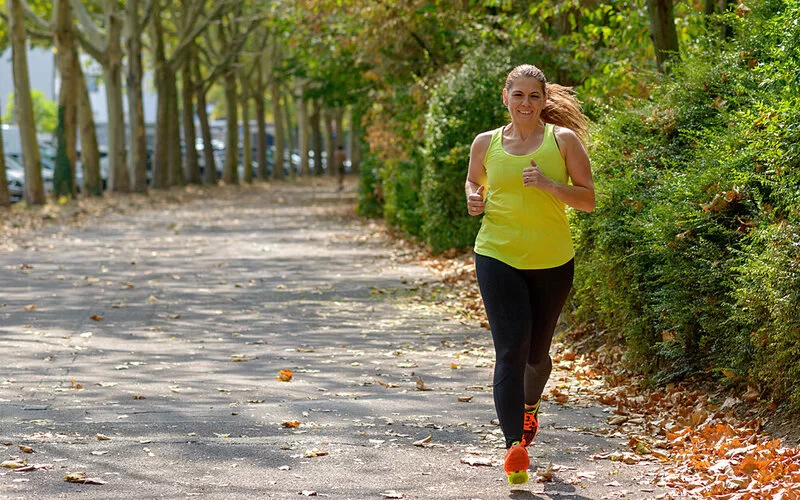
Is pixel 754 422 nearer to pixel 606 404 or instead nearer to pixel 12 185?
pixel 606 404

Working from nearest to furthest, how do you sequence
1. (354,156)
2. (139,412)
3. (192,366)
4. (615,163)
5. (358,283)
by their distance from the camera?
(139,412), (615,163), (192,366), (358,283), (354,156)

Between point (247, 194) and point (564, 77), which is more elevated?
point (564, 77)

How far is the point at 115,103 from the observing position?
35156mm

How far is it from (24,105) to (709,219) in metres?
23.8

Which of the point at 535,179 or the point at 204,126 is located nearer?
the point at 535,179

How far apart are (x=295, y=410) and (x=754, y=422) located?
2.66 metres

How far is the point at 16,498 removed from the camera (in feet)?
17.1

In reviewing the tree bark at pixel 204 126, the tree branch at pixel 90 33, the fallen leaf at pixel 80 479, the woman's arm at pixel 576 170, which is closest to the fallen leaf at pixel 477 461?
the woman's arm at pixel 576 170

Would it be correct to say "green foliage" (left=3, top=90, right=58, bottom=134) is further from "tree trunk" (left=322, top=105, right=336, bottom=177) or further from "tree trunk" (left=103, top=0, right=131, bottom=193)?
"tree trunk" (left=103, top=0, right=131, bottom=193)

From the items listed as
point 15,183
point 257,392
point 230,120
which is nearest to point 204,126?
point 230,120

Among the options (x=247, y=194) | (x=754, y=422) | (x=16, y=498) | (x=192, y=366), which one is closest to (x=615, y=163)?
(x=754, y=422)

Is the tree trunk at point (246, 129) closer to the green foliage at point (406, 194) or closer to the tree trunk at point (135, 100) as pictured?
the tree trunk at point (135, 100)

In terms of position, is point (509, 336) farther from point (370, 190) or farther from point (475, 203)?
point (370, 190)

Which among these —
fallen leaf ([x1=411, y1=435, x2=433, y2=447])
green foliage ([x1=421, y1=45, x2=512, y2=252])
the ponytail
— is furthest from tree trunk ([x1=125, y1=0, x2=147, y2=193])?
the ponytail
